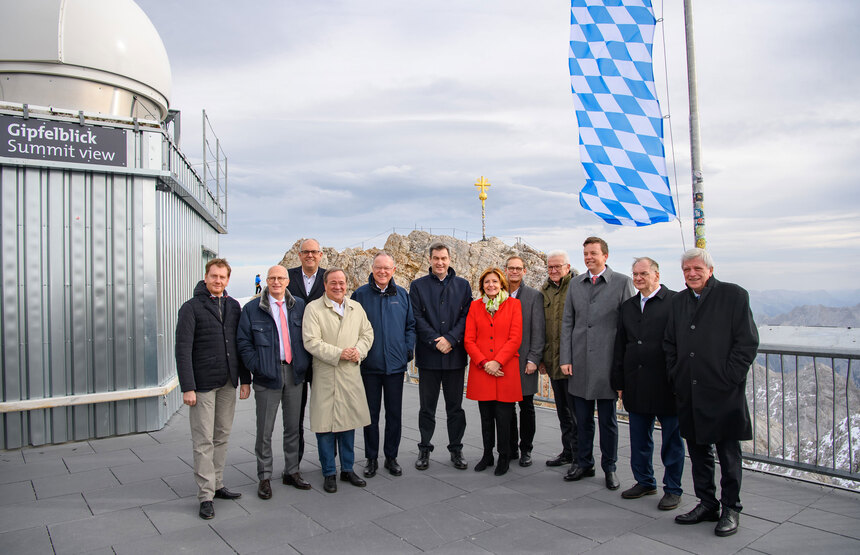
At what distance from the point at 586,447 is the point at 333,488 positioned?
2.21 metres

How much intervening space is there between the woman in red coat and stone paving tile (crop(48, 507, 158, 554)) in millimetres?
2816

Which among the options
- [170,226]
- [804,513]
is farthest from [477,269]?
[804,513]

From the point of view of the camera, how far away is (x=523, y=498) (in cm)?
452

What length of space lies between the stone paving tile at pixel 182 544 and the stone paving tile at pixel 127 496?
0.79 metres

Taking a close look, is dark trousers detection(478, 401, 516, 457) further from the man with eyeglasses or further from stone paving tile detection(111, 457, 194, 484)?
stone paving tile detection(111, 457, 194, 484)

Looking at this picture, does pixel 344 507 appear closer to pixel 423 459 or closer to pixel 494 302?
pixel 423 459

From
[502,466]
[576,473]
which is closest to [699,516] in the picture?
[576,473]

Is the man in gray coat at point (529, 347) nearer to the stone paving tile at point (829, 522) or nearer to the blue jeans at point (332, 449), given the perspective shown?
the blue jeans at point (332, 449)

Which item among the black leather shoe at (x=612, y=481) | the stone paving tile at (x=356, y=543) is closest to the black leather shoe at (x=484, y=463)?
the black leather shoe at (x=612, y=481)

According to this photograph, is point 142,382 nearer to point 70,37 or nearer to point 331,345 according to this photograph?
point 331,345

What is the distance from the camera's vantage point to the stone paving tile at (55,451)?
19.2 ft

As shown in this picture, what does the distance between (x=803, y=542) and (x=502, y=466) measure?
7.57 ft

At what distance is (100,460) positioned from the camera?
5.71 meters

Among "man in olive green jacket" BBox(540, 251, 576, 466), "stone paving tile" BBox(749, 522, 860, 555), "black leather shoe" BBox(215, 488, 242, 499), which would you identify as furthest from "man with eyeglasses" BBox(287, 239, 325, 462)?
"stone paving tile" BBox(749, 522, 860, 555)
